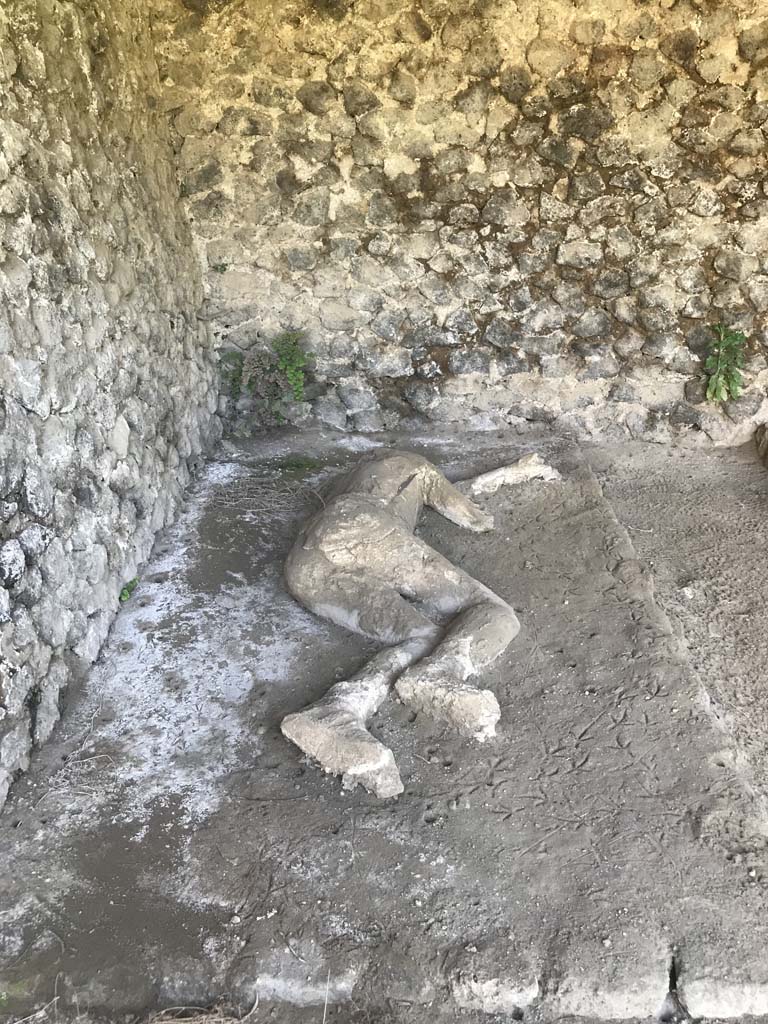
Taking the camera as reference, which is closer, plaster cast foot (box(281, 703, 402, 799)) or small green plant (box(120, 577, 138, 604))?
plaster cast foot (box(281, 703, 402, 799))

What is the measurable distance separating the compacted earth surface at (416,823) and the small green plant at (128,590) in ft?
0.13

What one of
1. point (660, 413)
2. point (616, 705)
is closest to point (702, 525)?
point (660, 413)

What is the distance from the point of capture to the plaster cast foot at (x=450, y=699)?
2748 mm

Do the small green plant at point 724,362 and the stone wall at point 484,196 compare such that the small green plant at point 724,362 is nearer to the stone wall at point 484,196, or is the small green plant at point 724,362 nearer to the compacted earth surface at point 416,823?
the stone wall at point 484,196

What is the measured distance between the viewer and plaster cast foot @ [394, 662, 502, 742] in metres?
2.75

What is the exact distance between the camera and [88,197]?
3.57 metres

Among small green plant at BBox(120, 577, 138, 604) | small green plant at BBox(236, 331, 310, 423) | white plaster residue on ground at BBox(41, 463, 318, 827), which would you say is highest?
small green plant at BBox(236, 331, 310, 423)

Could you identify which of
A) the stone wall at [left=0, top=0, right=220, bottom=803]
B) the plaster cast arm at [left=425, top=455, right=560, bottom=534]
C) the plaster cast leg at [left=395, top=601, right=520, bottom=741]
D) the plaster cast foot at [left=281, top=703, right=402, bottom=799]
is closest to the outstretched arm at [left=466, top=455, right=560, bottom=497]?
the plaster cast arm at [left=425, top=455, right=560, bottom=534]

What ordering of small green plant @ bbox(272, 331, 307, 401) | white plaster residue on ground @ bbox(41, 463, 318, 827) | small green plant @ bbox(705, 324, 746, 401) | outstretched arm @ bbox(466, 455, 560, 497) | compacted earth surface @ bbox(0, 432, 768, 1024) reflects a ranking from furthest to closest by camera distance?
small green plant @ bbox(272, 331, 307, 401) → small green plant @ bbox(705, 324, 746, 401) → outstretched arm @ bbox(466, 455, 560, 497) → white plaster residue on ground @ bbox(41, 463, 318, 827) → compacted earth surface @ bbox(0, 432, 768, 1024)

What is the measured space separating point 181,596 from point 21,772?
113cm

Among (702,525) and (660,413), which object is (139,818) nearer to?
(702,525)

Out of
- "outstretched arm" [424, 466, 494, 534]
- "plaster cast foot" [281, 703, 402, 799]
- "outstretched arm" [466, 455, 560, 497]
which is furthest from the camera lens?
"outstretched arm" [466, 455, 560, 497]

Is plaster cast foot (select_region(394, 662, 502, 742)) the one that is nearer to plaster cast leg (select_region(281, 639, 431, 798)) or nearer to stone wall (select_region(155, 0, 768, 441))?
plaster cast leg (select_region(281, 639, 431, 798))

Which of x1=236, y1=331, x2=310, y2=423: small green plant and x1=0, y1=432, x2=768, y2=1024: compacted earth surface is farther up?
x1=236, y1=331, x2=310, y2=423: small green plant
